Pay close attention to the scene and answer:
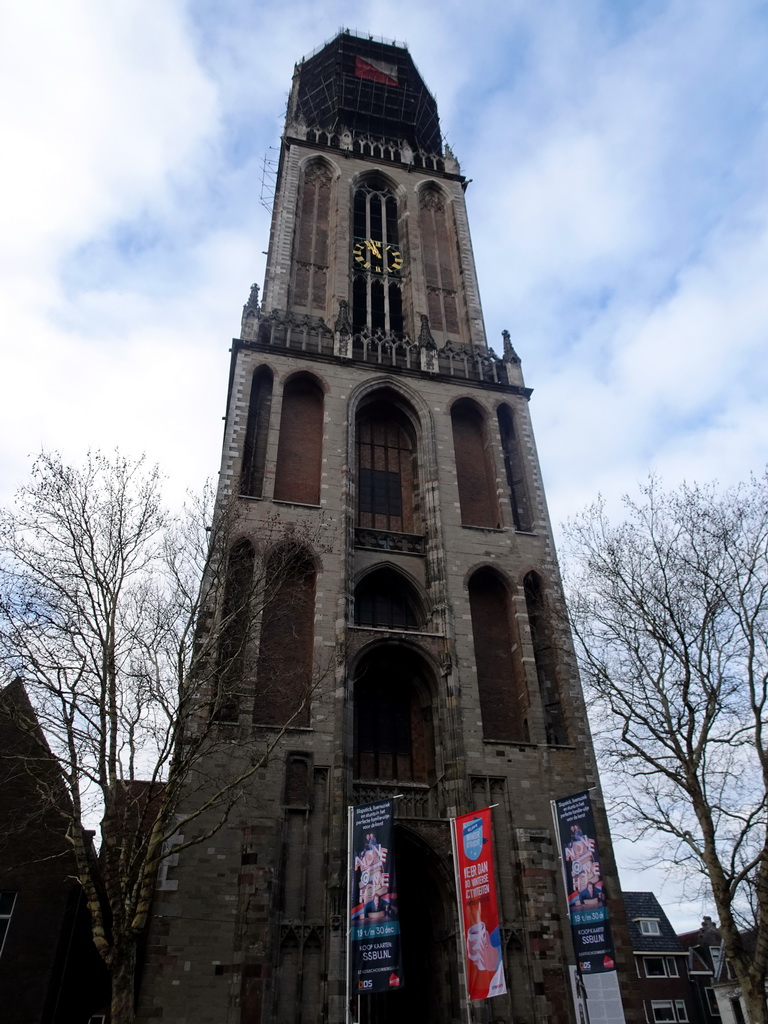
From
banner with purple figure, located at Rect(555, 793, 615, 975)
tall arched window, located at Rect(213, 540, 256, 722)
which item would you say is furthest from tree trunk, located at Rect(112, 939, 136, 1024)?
banner with purple figure, located at Rect(555, 793, 615, 975)

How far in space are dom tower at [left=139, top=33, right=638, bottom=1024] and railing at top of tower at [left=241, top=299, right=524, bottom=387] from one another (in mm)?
119

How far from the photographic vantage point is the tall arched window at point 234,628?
15.5 metres

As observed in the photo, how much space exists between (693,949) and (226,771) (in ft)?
126

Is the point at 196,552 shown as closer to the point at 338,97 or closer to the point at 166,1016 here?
the point at 166,1016

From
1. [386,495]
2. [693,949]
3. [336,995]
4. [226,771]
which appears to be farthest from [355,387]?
[693,949]

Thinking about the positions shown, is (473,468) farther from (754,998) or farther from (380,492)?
(754,998)

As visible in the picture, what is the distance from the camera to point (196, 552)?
17000 mm

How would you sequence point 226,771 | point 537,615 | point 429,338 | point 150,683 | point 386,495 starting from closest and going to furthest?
1. point 150,683
2. point 226,771
3. point 537,615
4. point 386,495
5. point 429,338

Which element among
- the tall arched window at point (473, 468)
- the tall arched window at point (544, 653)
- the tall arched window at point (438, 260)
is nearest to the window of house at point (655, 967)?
the tall arched window at point (544, 653)

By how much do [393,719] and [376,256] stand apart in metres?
22.4

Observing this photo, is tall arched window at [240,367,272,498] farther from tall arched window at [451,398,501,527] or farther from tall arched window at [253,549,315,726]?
tall arched window at [451,398,501,527]

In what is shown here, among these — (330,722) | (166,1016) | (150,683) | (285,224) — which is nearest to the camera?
(150,683)

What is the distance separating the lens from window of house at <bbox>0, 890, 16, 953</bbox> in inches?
716

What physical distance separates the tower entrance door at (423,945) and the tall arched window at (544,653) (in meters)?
5.14
